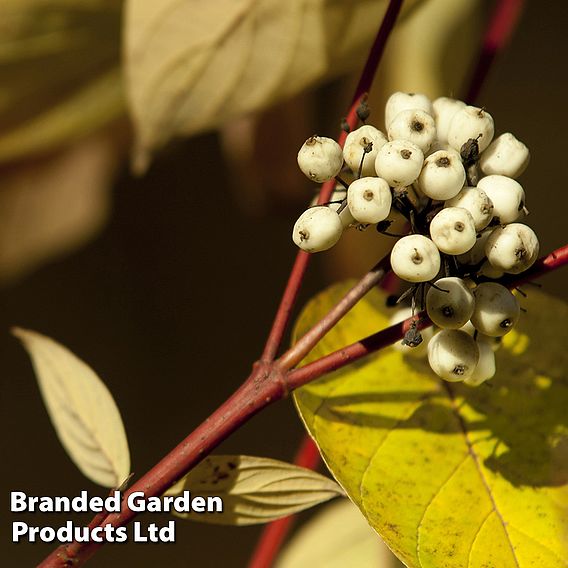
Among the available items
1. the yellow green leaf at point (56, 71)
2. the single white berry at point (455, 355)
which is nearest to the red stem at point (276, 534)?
the single white berry at point (455, 355)

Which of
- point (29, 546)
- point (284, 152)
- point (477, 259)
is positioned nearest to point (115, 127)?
point (284, 152)

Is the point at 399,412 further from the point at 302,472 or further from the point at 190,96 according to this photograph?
the point at 190,96

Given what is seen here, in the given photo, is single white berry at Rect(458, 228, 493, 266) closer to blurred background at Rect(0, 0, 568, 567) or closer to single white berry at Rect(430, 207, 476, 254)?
single white berry at Rect(430, 207, 476, 254)

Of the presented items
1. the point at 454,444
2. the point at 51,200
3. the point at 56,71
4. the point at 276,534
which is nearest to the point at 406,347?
the point at 454,444

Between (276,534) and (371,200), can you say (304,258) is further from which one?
(276,534)

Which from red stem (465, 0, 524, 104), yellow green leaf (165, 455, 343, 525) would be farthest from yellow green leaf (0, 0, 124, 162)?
yellow green leaf (165, 455, 343, 525)

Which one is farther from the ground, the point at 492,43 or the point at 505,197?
the point at 492,43

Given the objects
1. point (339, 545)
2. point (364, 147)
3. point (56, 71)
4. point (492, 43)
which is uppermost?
point (56, 71)
